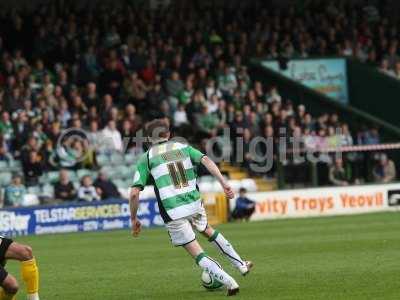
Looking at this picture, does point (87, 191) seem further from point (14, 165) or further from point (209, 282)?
point (209, 282)

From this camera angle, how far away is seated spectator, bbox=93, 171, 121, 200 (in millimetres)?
25438

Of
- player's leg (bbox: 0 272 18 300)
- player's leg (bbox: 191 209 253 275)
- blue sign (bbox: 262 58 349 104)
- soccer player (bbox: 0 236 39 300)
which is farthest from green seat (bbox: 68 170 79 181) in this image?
player's leg (bbox: 0 272 18 300)

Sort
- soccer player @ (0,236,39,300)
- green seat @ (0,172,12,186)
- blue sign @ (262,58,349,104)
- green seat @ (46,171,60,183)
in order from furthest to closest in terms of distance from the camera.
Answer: blue sign @ (262,58,349,104) < green seat @ (46,171,60,183) < green seat @ (0,172,12,186) < soccer player @ (0,236,39,300)

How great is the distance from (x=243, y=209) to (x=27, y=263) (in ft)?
52.2

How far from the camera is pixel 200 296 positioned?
11.7m

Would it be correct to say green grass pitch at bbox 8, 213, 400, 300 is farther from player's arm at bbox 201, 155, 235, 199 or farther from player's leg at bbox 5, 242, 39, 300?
player's leg at bbox 5, 242, 39, 300

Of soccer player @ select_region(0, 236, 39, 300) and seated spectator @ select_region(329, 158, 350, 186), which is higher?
soccer player @ select_region(0, 236, 39, 300)

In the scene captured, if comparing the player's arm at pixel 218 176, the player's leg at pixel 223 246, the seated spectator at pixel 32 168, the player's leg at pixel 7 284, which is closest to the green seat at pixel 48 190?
the seated spectator at pixel 32 168

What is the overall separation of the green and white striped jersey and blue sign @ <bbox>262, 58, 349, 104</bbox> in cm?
2085

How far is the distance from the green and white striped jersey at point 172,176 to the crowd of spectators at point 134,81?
13.0 metres

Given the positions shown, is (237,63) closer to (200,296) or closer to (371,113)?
(371,113)

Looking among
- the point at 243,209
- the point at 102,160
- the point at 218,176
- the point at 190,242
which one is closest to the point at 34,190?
the point at 102,160

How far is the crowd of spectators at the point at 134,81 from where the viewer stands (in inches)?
1014

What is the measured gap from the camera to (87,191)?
25172 mm
